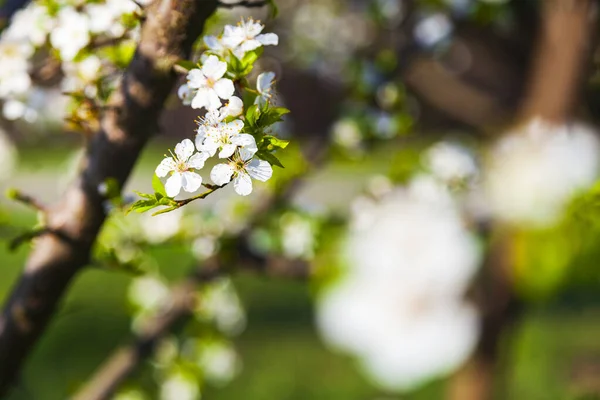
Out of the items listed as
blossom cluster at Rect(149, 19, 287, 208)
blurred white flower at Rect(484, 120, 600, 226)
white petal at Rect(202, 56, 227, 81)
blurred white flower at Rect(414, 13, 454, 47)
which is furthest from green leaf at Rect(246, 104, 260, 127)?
blurred white flower at Rect(414, 13, 454, 47)

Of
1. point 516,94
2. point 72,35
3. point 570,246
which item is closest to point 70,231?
point 72,35

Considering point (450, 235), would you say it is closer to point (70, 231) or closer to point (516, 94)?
point (70, 231)

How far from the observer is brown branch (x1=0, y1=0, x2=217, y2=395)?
1.19 m

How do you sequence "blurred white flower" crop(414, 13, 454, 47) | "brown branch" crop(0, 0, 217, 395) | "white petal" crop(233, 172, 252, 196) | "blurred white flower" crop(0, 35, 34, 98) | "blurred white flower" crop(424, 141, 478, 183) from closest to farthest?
1. "white petal" crop(233, 172, 252, 196)
2. "brown branch" crop(0, 0, 217, 395)
3. "blurred white flower" crop(0, 35, 34, 98)
4. "blurred white flower" crop(424, 141, 478, 183)
5. "blurred white flower" crop(414, 13, 454, 47)

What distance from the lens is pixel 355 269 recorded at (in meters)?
0.99

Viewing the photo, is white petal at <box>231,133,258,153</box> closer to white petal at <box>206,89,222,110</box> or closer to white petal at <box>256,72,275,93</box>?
white petal at <box>206,89,222,110</box>

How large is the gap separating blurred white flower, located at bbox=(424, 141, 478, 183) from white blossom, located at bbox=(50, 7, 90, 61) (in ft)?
4.69

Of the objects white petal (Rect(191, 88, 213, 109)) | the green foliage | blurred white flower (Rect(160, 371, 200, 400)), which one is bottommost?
blurred white flower (Rect(160, 371, 200, 400))

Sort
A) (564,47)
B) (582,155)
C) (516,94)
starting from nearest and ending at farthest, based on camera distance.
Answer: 1. (582,155)
2. (564,47)
3. (516,94)

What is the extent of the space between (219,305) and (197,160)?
209 cm

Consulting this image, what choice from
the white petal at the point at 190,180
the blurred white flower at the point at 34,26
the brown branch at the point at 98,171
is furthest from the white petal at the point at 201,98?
the blurred white flower at the point at 34,26

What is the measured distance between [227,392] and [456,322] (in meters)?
3.42

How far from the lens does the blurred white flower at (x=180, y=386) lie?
2.62m

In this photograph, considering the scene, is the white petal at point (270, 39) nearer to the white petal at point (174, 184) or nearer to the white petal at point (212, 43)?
the white petal at point (212, 43)
